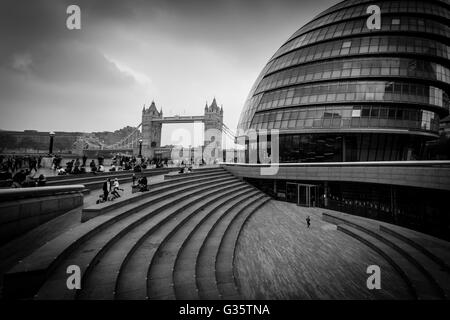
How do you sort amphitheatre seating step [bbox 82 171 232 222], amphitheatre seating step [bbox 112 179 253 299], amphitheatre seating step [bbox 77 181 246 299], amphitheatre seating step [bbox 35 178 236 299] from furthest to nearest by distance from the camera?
amphitheatre seating step [bbox 82 171 232 222]
amphitheatre seating step [bbox 112 179 253 299]
amphitheatre seating step [bbox 77 181 246 299]
amphitheatre seating step [bbox 35 178 236 299]

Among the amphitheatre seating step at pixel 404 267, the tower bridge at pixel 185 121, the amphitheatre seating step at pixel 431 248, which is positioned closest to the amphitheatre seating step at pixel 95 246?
the amphitheatre seating step at pixel 404 267

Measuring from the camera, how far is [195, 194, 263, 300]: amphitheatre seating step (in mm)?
6637

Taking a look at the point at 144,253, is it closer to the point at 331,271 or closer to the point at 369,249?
the point at 331,271

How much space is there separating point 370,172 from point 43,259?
22.7m

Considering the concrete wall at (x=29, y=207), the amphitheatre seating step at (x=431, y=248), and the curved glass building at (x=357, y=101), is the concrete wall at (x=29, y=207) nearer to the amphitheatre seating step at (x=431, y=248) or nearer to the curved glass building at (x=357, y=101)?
the amphitheatre seating step at (x=431, y=248)

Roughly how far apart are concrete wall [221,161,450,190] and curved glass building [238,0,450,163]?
17.6 feet

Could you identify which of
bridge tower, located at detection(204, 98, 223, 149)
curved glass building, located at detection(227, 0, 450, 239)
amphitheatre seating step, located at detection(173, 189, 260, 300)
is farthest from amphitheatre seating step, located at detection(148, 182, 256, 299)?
bridge tower, located at detection(204, 98, 223, 149)

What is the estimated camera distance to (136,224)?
9.34 m

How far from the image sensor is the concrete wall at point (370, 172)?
1310cm

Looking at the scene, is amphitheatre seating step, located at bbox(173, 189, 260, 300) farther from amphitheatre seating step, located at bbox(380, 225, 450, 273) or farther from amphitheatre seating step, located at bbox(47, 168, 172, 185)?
amphitheatre seating step, located at bbox(380, 225, 450, 273)

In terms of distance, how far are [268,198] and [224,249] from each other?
16.4m

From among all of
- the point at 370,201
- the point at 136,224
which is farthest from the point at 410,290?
the point at 370,201

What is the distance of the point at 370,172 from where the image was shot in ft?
61.4
